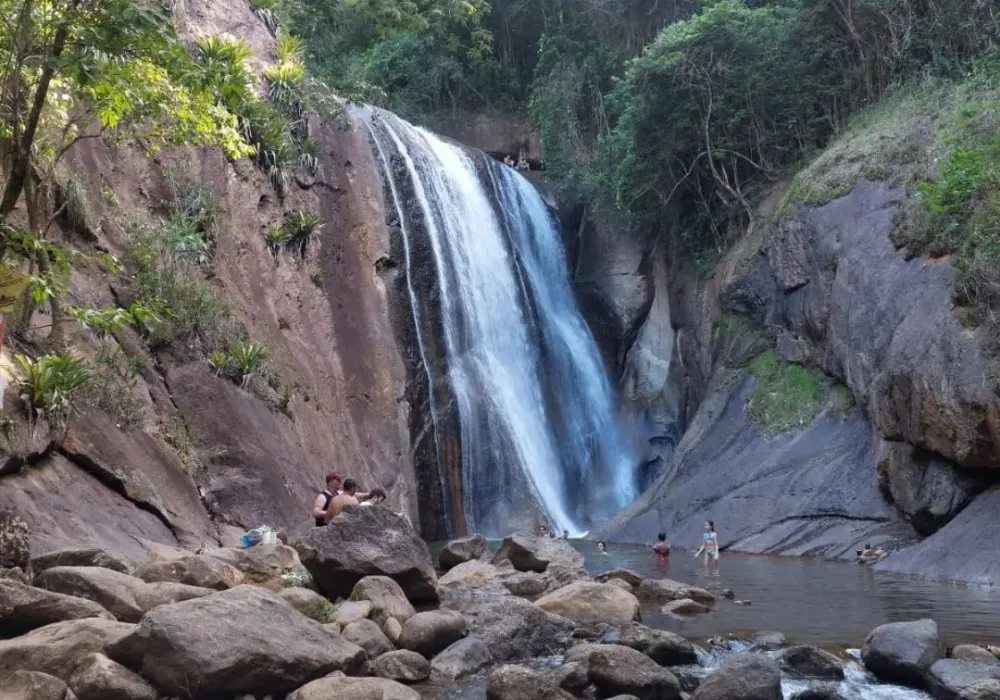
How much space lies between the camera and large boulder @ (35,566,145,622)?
308 inches

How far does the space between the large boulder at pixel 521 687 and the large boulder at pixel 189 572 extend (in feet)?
10.1

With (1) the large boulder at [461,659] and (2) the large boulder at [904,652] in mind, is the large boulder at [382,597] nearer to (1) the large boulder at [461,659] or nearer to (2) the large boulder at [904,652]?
(1) the large boulder at [461,659]

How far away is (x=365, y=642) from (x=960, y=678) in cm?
513

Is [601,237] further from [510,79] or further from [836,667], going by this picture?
[836,667]

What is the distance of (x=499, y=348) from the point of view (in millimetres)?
25406

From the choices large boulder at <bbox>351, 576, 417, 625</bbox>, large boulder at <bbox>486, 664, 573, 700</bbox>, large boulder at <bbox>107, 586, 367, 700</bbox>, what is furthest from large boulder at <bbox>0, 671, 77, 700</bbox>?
large boulder at <bbox>351, 576, 417, 625</bbox>

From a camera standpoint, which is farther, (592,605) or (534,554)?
(534,554)

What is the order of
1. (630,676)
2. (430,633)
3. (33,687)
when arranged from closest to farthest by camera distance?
(33,687)
(630,676)
(430,633)

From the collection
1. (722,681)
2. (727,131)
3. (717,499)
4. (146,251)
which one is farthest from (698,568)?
(727,131)

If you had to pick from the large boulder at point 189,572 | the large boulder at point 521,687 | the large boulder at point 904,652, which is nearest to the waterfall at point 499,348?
the large boulder at point 189,572

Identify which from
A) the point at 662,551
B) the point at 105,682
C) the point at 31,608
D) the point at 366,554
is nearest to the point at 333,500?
the point at 366,554

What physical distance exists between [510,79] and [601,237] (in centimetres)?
969

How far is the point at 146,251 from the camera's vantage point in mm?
15727

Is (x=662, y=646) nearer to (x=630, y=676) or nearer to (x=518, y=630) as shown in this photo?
(x=630, y=676)
